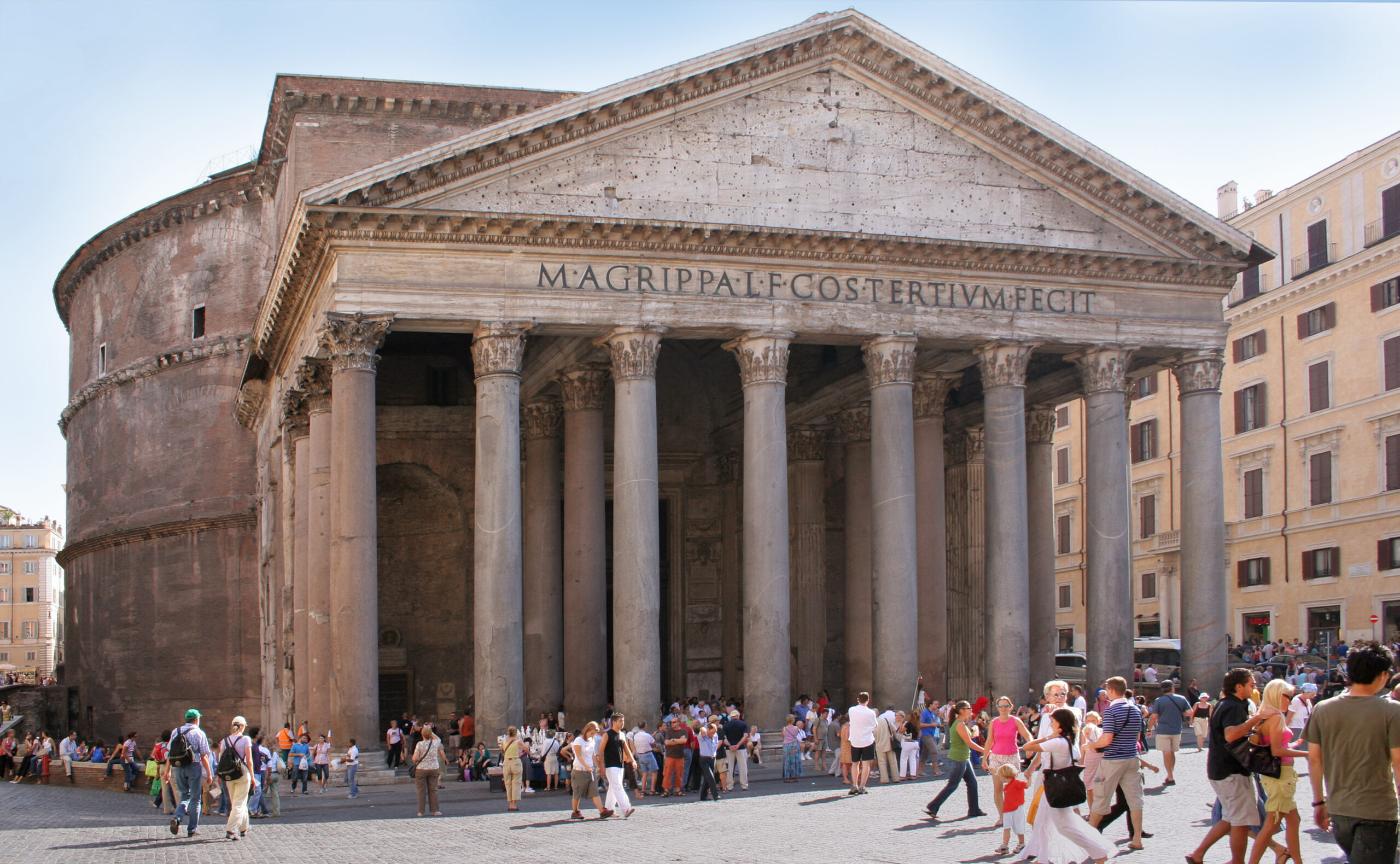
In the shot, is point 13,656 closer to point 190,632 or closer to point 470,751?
point 190,632

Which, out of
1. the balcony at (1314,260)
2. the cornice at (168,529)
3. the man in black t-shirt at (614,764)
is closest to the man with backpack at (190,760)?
the man in black t-shirt at (614,764)

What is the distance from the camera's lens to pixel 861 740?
57.3ft

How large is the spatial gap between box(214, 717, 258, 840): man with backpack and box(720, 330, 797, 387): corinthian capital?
10224mm

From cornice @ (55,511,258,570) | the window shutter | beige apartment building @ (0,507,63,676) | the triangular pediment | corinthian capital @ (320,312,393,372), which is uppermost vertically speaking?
the triangular pediment

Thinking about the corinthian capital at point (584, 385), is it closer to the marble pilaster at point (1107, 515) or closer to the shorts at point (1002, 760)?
the marble pilaster at point (1107, 515)

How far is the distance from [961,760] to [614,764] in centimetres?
382

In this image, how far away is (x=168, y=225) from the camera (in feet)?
127

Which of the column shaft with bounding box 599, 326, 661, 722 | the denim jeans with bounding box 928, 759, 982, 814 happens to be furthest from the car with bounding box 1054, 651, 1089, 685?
the denim jeans with bounding box 928, 759, 982, 814

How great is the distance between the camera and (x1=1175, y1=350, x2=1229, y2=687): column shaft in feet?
79.3

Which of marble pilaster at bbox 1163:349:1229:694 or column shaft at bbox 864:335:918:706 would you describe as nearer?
column shaft at bbox 864:335:918:706

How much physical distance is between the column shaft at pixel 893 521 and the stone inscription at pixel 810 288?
853 mm

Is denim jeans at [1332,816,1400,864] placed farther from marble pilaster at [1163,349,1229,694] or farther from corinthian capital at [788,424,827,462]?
corinthian capital at [788,424,827,462]

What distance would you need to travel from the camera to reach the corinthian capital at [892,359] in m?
23.4

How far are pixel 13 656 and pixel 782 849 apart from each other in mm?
88617
